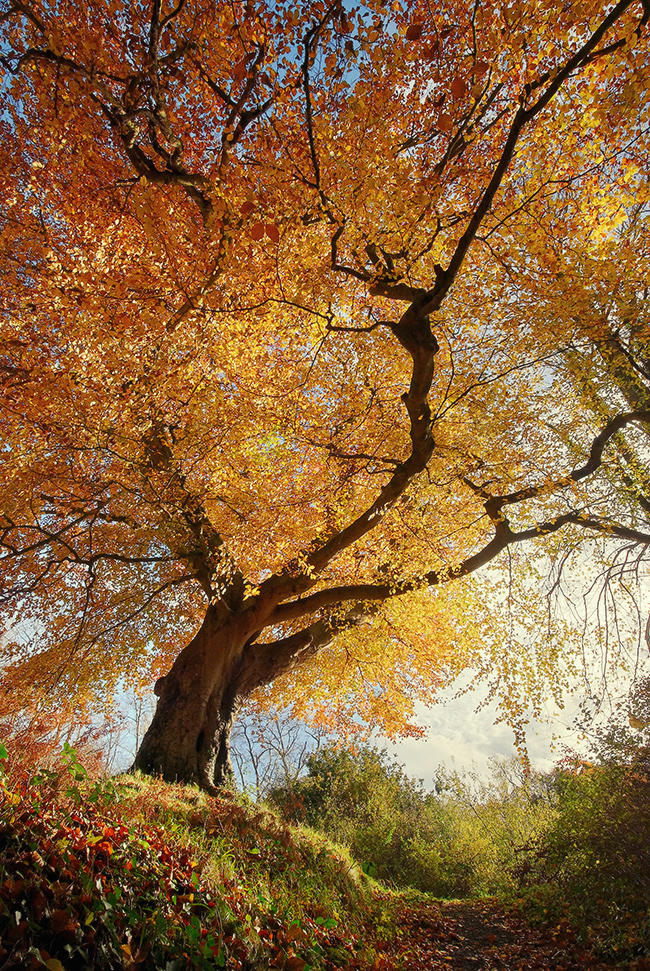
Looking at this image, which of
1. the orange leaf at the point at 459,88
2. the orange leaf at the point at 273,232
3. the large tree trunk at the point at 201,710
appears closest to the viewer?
the orange leaf at the point at 459,88

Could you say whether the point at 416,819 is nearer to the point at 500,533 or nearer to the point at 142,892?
the point at 500,533

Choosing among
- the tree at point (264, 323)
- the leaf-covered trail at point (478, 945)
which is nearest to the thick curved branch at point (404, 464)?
the tree at point (264, 323)

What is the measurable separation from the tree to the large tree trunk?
53mm

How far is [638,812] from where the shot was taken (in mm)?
6250

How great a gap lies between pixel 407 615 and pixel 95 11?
12.3m

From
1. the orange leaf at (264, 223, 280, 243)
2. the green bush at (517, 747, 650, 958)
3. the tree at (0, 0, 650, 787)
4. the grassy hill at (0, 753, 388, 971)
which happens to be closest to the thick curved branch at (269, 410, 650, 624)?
the tree at (0, 0, 650, 787)

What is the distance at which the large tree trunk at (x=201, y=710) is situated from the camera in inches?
341

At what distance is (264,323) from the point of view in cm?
894

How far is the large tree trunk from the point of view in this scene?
8.66 metres

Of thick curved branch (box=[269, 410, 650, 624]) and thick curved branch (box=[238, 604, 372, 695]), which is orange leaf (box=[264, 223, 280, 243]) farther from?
thick curved branch (box=[238, 604, 372, 695])

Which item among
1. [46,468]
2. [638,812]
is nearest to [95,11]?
[46,468]

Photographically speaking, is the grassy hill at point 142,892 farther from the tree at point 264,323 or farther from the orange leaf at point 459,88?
the orange leaf at point 459,88

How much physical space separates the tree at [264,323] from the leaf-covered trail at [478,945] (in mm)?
4017

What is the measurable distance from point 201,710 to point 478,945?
18.3 feet
